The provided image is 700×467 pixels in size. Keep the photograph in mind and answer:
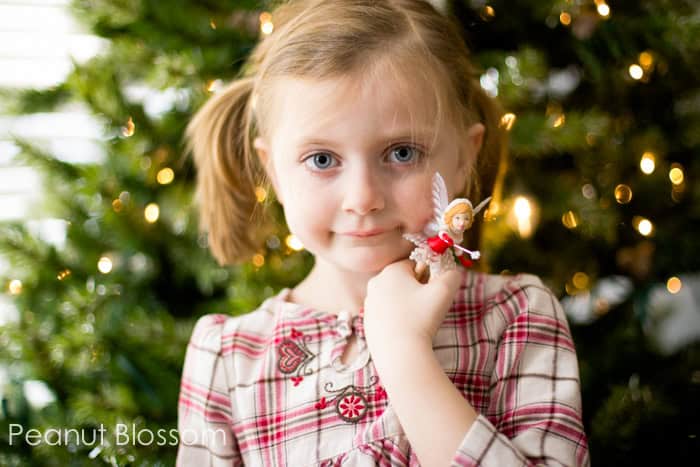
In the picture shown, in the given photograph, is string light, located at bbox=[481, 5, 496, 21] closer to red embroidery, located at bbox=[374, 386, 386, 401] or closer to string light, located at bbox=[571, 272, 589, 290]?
string light, located at bbox=[571, 272, 589, 290]

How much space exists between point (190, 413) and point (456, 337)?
0.38m

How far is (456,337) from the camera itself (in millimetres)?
910

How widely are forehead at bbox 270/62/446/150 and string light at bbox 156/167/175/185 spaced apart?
0.52 meters

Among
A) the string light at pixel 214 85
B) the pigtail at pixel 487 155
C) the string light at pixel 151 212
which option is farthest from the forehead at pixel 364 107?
the string light at pixel 151 212

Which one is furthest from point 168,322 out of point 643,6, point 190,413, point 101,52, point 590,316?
point 643,6

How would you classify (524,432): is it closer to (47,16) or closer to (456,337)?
(456,337)

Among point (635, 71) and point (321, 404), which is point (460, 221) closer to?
point (321, 404)

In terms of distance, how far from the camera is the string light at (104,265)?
1.26 meters

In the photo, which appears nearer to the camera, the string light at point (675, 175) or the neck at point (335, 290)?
the neck at point (335, 290)

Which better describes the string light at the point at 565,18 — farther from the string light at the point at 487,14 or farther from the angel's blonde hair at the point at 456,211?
the angel's blonde hair at the point at 456,211

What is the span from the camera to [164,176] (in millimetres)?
1285

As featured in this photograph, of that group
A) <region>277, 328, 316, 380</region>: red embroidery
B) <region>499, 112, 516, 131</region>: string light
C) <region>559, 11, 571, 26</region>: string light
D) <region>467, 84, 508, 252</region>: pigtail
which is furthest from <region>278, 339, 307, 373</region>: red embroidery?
<region>559, 11, 571, 26</region>: string light

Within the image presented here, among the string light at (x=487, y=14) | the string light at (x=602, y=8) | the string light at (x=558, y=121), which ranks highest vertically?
the string light at (x=602, y=8)

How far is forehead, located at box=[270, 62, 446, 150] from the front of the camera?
2.63ft
